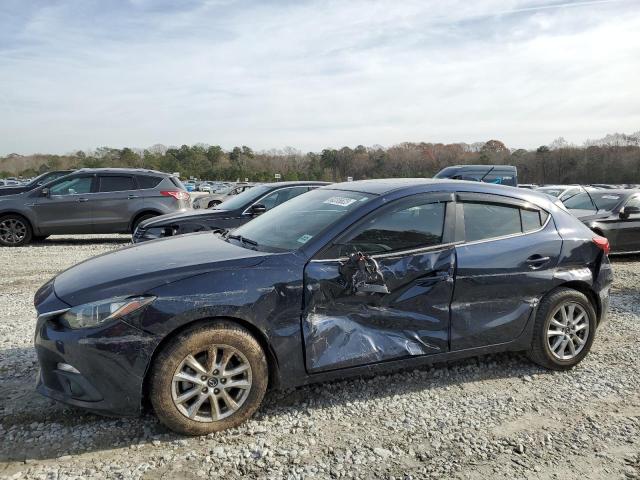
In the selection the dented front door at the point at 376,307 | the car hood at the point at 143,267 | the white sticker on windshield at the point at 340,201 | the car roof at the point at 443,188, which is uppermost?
the car roof at the point at 443,188

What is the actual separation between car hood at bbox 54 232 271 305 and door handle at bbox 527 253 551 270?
6.93 ft

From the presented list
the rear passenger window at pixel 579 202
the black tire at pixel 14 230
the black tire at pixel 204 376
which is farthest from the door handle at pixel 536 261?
the black tire at pixel 14 230

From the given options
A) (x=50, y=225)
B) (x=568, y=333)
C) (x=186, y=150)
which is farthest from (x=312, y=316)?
(x=186, y=150)

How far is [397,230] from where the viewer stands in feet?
11.8

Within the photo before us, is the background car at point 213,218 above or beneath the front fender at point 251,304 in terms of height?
above

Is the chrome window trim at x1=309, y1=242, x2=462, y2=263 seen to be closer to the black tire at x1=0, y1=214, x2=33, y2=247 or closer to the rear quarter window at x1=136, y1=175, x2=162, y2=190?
the rear quarter window at x1=136, y1=175, x2=162, y2=190

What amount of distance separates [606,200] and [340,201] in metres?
8.12

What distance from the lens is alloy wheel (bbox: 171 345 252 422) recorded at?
9.75 ft

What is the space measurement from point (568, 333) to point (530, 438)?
4.33 feet

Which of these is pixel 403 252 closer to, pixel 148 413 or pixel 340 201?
pixel 340 201

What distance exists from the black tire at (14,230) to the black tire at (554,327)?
34.8ft

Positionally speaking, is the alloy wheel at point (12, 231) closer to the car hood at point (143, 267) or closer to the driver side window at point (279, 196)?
the driver side window at point (279, 196)

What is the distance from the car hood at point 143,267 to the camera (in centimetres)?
296

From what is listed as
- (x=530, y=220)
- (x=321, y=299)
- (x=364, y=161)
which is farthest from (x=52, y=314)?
(x=364, y=161)
